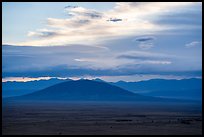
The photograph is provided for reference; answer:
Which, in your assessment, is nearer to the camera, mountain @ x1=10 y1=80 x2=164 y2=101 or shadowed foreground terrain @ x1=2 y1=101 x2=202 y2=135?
shadowed foreground terrain @ x1=2 y1=101 x2=202 y2=135

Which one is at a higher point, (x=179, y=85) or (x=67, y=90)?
(x=67, y=90)

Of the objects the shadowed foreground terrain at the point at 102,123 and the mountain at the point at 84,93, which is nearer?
the shadowed foreground terrain at the point at 102,123

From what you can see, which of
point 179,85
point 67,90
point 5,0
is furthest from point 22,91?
point 5,0

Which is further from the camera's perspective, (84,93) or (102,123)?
(84,93)

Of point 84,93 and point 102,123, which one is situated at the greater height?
point 102,123

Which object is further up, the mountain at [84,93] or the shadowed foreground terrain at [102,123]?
the shadowed foreground terrain at [102,123]

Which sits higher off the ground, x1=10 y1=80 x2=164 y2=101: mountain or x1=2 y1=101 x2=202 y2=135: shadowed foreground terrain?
x1=2 y1=101 x2=202 y2=135: shadowed foreground terrain

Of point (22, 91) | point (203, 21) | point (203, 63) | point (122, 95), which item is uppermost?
point (203, 21)

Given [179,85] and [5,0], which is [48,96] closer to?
[179,85]
